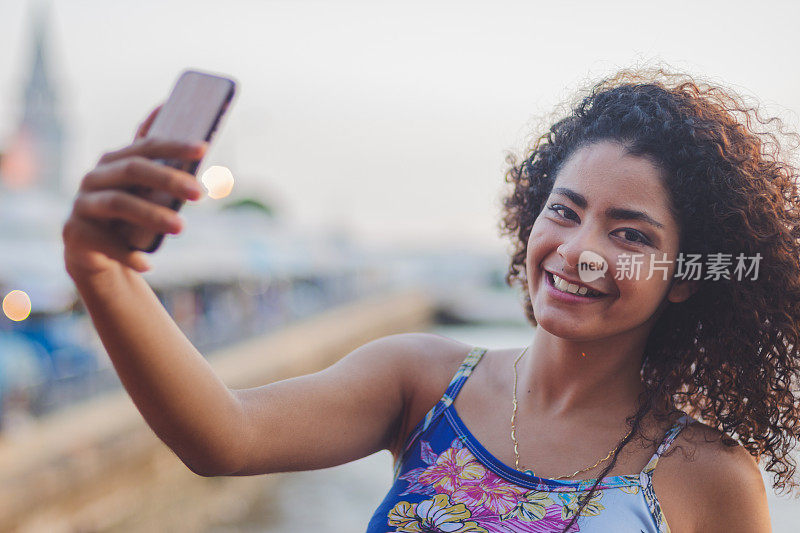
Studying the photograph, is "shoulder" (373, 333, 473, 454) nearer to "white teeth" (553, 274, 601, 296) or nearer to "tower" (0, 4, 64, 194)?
"white teeth" (553, 274, 601, 296)

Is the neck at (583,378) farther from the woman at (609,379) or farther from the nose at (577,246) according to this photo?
the nose at (577,246)

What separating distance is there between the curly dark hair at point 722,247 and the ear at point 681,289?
0.19 feet

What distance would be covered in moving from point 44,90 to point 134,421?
64.4m

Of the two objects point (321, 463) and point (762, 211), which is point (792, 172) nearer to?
point (762, 211)

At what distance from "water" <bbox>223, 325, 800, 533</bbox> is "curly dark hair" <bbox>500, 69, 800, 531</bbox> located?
969 cm

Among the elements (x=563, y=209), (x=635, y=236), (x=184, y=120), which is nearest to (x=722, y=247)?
(x=635, y=236)

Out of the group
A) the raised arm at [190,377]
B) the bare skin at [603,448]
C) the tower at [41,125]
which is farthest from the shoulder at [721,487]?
the tower at [41,125]

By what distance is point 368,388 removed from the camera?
1995 mm

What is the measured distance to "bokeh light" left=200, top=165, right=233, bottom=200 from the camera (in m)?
1.36

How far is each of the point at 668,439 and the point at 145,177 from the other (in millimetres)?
1404

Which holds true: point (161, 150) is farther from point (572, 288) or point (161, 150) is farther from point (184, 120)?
point (572, 288)

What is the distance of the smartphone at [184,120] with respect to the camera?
3.84 feet

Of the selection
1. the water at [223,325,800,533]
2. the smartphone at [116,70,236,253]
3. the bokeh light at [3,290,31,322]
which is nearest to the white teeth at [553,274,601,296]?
the smartphone at [116,70,236,253]

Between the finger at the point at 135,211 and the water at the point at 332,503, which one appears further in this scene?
the water at the point at 332,503
